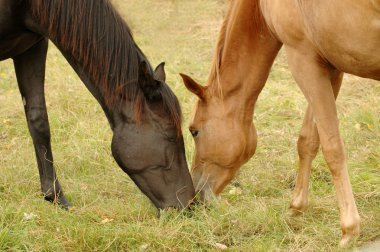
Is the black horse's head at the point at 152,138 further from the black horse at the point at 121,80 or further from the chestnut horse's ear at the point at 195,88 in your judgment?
the chestnut horse's ear at the point at 195,88

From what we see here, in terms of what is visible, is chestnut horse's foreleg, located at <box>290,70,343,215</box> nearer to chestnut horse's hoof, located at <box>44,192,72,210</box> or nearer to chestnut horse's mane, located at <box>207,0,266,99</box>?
chestnut horse's mane, located at <box>207,0,266,99</box>

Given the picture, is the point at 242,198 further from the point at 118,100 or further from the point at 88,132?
the point at 88,132

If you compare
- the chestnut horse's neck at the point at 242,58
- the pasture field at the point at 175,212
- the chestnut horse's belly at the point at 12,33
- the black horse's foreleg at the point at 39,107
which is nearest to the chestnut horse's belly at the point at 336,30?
the chestnut horse's neck at the point at 242,58

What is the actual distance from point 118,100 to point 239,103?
0.91 metres

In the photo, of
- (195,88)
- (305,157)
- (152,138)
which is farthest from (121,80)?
(305,157)

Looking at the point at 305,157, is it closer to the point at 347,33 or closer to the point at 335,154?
the point at 335,154

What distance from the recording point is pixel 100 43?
4117mm

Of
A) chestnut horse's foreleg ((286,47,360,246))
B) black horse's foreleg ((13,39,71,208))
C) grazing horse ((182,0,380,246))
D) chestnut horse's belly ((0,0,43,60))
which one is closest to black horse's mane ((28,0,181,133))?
chestnut horse's belly ((0,0,43,60))

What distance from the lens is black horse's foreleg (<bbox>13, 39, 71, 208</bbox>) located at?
4781 millimetres

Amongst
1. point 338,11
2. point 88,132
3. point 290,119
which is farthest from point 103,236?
point 290,119

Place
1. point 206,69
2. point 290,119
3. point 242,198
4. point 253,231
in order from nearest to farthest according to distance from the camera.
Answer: point 253,231, point 242,198, point 290,119, point 206,69

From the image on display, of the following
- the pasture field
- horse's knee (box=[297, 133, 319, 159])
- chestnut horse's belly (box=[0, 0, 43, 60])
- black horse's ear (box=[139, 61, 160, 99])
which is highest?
chestnut horse's belly (box=[0, 0, 43, 60])

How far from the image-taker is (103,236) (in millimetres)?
3930

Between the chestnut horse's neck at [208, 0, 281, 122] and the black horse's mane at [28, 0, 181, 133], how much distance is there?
1.84 feet
